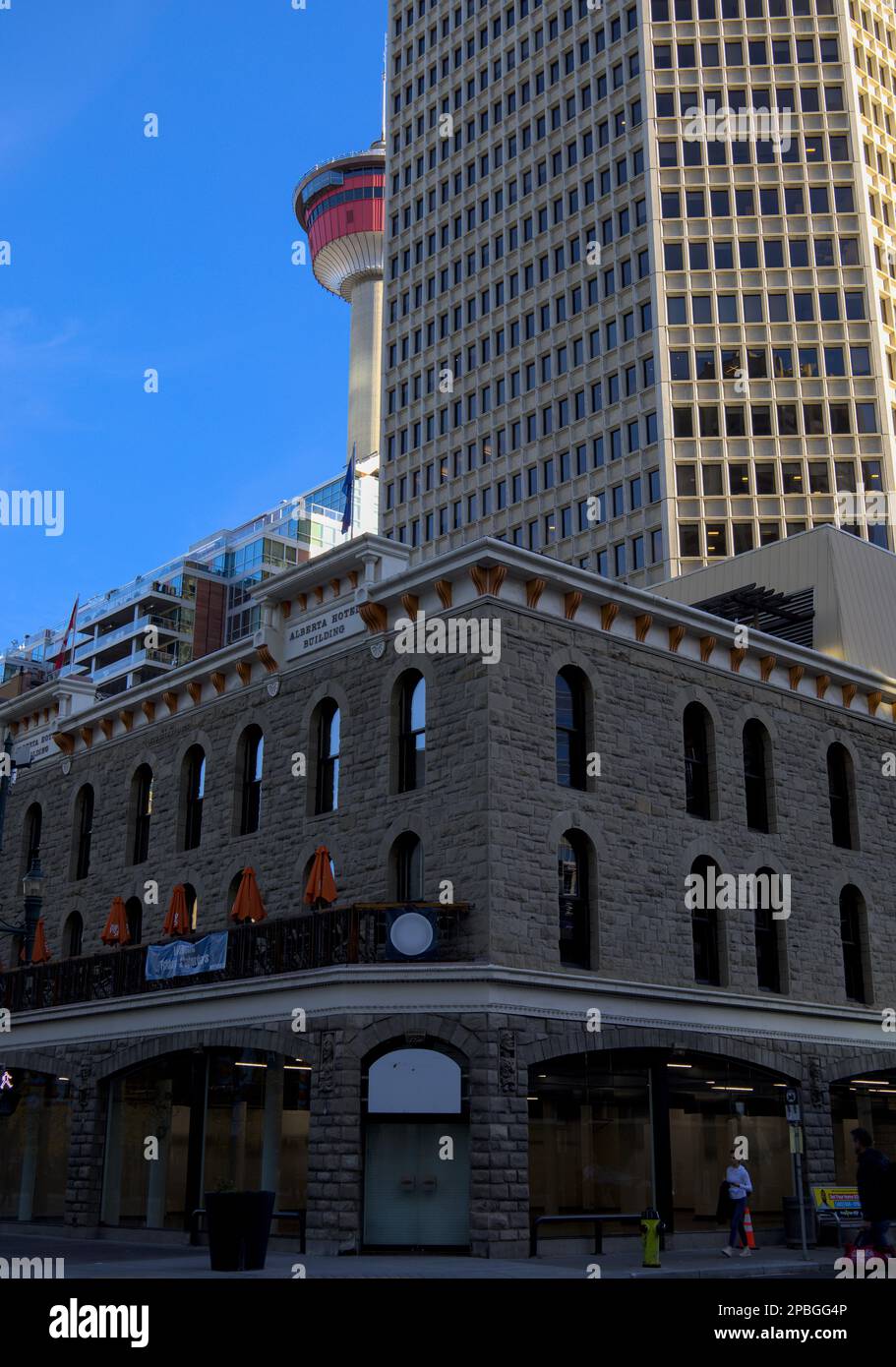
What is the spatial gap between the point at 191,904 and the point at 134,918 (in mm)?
2333

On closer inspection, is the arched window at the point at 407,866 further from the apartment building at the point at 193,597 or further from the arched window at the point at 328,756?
the apartment building at the point at 193,597

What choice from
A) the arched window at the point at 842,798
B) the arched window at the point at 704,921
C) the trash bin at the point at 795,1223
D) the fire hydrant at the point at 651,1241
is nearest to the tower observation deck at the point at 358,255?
the arched window at the point at 842,798

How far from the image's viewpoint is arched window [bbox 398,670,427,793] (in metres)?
26.2

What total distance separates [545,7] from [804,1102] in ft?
231

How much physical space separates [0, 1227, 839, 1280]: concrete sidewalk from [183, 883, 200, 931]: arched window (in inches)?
278

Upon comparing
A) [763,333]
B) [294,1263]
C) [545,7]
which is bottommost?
[294,1263]

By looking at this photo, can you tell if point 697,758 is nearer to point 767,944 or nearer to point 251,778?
point 767,944

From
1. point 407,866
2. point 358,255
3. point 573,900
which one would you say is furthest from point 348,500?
point 358,255

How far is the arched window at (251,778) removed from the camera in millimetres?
30266

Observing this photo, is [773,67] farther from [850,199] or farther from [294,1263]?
[294,1263]

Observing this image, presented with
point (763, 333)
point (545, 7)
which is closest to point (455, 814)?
point (763, 333)

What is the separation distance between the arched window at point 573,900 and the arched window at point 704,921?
9.49 ft

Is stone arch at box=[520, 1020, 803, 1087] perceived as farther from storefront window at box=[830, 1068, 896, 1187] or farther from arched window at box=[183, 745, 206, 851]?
arched window at box=[183, 745, 206, 851]

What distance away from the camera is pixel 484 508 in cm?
7975
